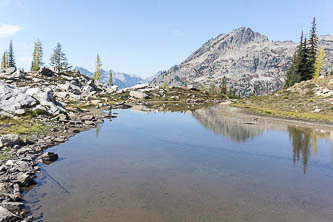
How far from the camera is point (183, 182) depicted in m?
17.8

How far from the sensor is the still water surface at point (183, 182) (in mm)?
13352

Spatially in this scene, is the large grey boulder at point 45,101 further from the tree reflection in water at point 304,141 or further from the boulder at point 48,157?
the tree reflection in water at point 304,141

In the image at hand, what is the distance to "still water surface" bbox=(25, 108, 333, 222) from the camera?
43.8 ft

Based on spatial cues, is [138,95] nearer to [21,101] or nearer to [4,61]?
[21,101]

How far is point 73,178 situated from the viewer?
699 inches

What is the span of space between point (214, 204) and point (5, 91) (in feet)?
135

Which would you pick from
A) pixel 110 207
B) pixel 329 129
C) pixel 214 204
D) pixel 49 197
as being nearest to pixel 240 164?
pixel 214 204

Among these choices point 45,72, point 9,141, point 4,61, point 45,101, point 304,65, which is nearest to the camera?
point 9,141

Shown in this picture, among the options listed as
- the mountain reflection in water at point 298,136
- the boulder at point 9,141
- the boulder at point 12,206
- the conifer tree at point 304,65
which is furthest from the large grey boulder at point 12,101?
the conifer tree at point 304,65

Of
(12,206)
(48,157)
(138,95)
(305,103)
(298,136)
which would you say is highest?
(138,95)

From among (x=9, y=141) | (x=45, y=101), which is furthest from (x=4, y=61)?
(x=9, y=141)

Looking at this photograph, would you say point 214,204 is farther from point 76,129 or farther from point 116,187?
point 76,129

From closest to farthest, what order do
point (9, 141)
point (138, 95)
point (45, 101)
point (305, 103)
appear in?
point (9, 141) → point (45, 101) → point (305, 103) → point (138, 95)

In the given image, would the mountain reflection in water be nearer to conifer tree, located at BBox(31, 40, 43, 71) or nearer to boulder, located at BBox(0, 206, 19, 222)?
boulder, located at BBox(0, 206, 19, 222)
